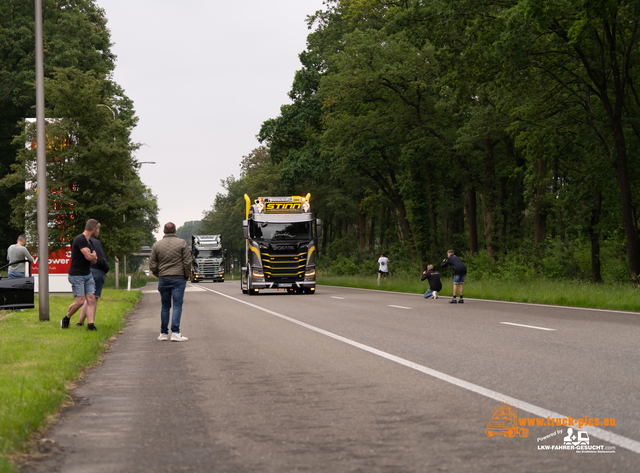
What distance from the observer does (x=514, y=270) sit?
103ft

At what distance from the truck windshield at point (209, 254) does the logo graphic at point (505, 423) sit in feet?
198

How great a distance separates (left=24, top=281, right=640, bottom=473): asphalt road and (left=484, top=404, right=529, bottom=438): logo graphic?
0.06 meters

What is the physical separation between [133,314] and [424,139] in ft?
65.7

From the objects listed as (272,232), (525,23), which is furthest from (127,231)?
(525,23)

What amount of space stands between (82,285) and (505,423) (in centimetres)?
891

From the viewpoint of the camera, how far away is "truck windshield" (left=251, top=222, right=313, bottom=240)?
29047 mm

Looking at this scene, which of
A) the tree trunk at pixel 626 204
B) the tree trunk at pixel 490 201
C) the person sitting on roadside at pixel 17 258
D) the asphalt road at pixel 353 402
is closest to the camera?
the asphalt road at pixel 353 402

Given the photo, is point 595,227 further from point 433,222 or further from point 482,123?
point 433,222

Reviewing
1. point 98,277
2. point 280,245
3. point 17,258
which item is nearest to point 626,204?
point 280,245

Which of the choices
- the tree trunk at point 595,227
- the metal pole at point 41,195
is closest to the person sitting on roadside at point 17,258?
the metal pole at point 41,195

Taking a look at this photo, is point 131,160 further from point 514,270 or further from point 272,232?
point 514,270

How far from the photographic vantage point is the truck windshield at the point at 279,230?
95.3 ft

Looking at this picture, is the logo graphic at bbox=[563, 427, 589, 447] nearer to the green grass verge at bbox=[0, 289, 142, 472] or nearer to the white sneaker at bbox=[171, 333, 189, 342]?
the green grass verge at bbox=[0, 289, 142, 472]

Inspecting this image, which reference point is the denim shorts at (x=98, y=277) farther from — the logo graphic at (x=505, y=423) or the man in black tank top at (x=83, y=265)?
the logo graphic at (x=505, y=423)
